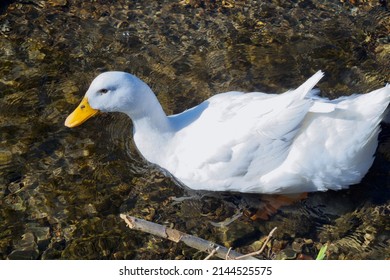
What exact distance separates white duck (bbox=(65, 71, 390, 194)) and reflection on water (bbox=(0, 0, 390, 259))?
296 millimetres

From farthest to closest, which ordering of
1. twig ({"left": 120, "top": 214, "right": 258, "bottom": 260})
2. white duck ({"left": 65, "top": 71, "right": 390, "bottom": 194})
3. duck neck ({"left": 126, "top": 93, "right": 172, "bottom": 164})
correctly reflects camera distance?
duck neck ({"left": 126, "top": 93, "right": 172, "bottom": 164}) → white duck ({"left": 65, "top": 71, "right": 390, "bottom": 194}) → twig ({"left": 120, "top": 214, "right": 258, "bottom": 260})

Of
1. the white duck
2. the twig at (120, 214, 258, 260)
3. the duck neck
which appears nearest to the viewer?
the twig at (120, 214, 258, 260)

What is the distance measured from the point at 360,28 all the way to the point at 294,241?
2607 mm

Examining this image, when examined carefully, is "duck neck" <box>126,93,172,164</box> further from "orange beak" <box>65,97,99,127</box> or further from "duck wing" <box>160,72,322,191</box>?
"orange beak" <box>65,97,99,127</box>

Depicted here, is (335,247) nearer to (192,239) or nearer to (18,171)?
(192,239)

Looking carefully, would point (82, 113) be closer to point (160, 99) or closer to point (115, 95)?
point (115, 95)

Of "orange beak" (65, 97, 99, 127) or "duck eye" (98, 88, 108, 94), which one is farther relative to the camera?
"orange beak" (65, 97, 99, 127)

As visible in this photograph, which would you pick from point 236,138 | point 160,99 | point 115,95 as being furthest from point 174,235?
point 160,99

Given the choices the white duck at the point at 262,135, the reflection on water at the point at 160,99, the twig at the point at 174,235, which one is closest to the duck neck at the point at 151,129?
the white duck at the point at 262,135

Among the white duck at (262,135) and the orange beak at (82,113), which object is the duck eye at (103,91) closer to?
the white duck at (262,135)

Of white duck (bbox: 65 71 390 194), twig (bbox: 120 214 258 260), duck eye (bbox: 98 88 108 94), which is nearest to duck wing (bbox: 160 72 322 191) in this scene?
white duck (bbox: 65 71 390 194)

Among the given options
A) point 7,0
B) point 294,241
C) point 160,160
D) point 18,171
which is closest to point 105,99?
point 160,160

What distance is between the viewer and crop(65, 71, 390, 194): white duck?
15.6ft

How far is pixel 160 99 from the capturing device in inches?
234
